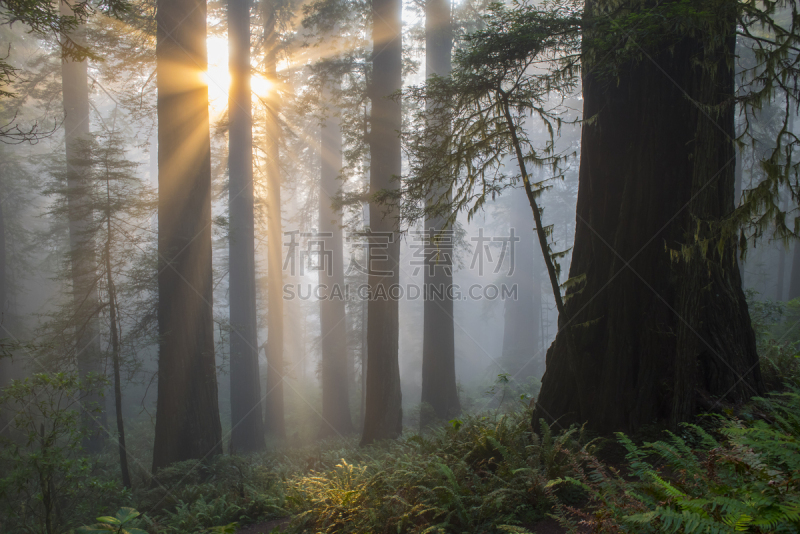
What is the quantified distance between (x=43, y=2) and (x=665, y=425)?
28.1 ft

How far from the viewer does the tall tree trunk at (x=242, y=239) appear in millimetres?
13484

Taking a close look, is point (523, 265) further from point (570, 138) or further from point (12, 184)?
point (12, 184)

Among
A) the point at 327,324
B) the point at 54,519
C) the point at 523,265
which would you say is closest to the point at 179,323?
the point at 54,519

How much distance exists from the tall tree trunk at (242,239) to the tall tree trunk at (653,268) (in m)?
11.1

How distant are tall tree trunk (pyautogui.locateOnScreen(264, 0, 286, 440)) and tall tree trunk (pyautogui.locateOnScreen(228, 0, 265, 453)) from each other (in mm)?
1271

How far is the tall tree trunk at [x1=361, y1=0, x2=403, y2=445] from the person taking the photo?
927 cm

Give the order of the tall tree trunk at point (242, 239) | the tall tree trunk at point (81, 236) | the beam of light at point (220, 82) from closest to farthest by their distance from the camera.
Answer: the tall tree trunk at point (81, 236)
the tall tree trunk at point (242, 239)
the beam of light at point (220, 82)

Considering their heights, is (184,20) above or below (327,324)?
above

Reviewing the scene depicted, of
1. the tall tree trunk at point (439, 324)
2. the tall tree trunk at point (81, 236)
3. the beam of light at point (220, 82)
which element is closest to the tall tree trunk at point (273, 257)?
the beam of light at point (220, 82)

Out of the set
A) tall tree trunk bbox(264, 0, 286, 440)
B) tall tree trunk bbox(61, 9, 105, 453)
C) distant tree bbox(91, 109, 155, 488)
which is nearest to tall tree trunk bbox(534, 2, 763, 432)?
distant tree bbox(91, 109, 155, 488)

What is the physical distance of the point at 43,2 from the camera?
4.74 meters

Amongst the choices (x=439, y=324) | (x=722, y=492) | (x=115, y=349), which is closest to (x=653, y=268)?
(x=722, y=492)

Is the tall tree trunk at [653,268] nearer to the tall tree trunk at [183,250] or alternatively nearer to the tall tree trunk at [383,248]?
the tall tree trunk at [383,248]

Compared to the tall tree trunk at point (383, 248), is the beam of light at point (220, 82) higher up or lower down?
higher up
